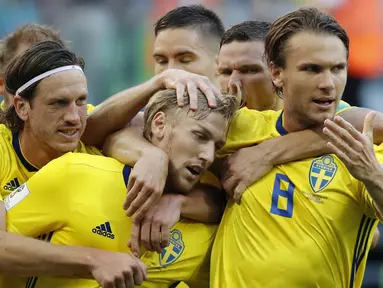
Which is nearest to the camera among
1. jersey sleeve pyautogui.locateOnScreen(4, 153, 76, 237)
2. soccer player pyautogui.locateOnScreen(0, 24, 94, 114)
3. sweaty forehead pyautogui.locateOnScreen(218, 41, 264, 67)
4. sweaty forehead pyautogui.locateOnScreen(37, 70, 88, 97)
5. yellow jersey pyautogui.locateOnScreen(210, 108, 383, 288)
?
jersey sleeve pyautogui.locateOnScreen(4, 153, 76, 237)

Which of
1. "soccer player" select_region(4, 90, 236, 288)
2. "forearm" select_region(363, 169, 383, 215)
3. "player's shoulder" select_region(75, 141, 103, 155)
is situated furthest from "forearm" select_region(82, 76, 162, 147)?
"forearm" select_region(363, 169, 383, 215)

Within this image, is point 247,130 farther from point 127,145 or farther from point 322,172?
point 127,145

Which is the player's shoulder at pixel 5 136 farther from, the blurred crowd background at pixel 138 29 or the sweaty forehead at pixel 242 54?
the blurred crowd background at pixel 138 29

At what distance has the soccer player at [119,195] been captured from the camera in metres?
3.88

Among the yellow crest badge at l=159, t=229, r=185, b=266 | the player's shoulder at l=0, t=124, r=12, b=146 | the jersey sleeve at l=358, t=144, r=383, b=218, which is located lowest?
the yellow crest badge at l=159, t=229, r=185, b=266

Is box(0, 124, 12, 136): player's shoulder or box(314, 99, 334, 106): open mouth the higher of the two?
box(314, 99, 334, 106): open mouth

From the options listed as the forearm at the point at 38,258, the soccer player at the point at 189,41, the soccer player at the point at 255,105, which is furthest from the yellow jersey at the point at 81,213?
the soccer player at the point at 189,41

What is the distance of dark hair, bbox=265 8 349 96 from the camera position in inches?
165

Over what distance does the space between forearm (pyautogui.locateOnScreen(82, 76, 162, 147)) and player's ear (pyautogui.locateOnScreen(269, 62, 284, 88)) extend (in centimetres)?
61

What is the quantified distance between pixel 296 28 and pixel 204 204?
101 cm

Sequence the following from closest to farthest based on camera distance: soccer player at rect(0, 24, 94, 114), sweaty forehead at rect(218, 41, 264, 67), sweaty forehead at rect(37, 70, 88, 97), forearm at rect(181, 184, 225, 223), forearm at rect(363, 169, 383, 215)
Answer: forearm at rect(363, 169, 383, 215), forearm at rect(181, 184, 225, 223), sweaty forehead at rect(37, 70, 88, 97), sweaty forehead at rect(218, 41, 264, 67), soccer player at rect(0, 24, 94, 114)

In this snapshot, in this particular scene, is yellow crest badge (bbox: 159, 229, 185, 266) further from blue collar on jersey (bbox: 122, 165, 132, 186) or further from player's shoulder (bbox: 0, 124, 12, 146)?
player's shoulder (bbox: 0, 124, 12, 146)

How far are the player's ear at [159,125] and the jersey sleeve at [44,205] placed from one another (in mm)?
485

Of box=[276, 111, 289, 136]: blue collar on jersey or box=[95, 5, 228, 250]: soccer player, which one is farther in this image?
box=[95, 5, 228, 250]: soccer player
